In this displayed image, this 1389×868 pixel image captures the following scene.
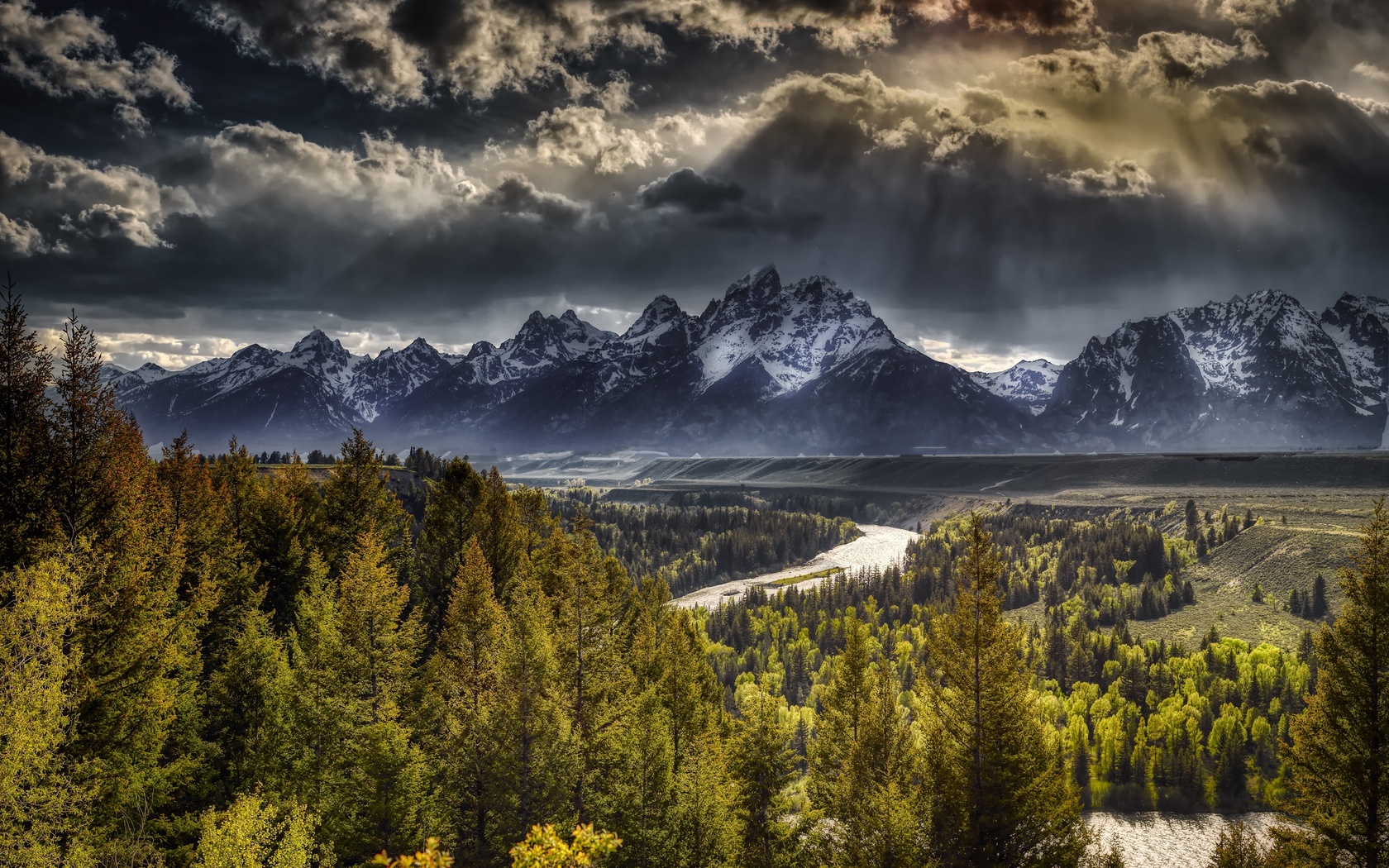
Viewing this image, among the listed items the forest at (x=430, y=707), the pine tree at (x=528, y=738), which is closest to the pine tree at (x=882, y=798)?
the forest at (x=430, y=707)

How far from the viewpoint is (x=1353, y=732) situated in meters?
28.1

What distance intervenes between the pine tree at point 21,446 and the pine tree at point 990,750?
120ft

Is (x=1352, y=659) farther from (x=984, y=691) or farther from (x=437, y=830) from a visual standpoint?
(x=437, y=830)

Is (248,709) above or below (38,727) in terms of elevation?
below

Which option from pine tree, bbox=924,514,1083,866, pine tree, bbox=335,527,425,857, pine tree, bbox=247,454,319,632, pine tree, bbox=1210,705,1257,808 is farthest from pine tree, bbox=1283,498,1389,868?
pine tree, bbox=1210,705,1257,808

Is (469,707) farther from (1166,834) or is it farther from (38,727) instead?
(1166,834)

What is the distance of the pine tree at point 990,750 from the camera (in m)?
31.7

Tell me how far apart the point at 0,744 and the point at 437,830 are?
1682 centimetres

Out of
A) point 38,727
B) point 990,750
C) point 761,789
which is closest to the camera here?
point 38,727

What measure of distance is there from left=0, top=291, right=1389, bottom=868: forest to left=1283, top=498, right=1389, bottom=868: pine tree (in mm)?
100

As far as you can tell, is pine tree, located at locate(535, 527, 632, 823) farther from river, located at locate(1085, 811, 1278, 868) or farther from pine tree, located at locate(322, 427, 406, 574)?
river, located at locate(1085, 811, 1278, 868)

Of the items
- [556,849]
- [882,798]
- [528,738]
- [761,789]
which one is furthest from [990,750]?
[556,849]

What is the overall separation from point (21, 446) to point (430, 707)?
19975 mm

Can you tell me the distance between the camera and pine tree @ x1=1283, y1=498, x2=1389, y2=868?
1076 inches
